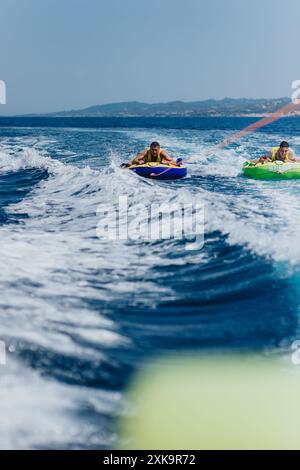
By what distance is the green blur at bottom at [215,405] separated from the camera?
10.8 feet

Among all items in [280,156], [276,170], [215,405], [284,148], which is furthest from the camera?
[280,156]

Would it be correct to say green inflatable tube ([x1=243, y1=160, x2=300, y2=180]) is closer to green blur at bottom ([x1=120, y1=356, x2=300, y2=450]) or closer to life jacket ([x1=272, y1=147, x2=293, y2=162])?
life jacket ([x1=272, y1=147, x2=293, y2=162])

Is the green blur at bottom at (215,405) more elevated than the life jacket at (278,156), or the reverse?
the life jacket at (278,156)

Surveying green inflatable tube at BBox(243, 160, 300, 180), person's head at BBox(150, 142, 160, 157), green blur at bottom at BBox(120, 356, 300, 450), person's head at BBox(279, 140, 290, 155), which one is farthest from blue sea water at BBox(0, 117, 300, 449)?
person's head at BBox(150, 142, 160, 157)

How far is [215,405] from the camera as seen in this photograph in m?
3.58

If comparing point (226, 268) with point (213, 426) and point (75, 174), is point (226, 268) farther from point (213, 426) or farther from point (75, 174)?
point (75, 174)

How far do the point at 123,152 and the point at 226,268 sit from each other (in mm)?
18271

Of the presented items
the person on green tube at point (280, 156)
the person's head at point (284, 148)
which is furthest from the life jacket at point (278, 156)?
the person's head at point (284, 148)

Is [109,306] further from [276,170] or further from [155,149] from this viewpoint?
[276,170]

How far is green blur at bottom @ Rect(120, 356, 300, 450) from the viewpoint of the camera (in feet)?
10.8

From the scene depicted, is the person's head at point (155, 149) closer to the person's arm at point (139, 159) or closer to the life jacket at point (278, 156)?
the person's arm at point (139, 159)

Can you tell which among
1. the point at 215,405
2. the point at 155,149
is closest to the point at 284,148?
the point at 155,149
